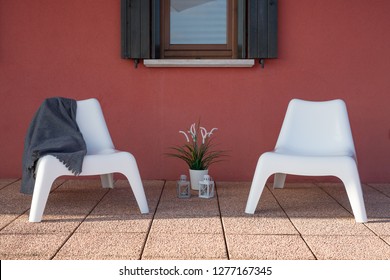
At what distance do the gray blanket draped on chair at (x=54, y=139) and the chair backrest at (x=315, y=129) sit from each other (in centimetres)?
139

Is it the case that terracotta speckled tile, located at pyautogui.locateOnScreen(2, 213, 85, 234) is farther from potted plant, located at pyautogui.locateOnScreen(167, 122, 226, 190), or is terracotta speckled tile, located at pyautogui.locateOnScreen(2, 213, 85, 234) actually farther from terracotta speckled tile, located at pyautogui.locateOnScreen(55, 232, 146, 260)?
potted plant, located at pyautogui.locateOnScreen(167, 122, 226, 190)

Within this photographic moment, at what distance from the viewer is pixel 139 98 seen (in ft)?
15.1

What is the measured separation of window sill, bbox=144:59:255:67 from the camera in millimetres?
4449

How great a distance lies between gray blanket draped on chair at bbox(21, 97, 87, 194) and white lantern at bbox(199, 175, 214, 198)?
2.95ft

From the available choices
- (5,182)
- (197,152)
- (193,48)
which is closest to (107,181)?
(197,152)

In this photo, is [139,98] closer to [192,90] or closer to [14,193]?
[192,90]

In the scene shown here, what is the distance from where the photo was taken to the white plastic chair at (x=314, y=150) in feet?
10.3

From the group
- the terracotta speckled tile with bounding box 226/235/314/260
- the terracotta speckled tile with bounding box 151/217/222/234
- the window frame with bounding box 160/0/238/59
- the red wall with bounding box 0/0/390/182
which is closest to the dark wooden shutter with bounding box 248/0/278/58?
the red wall with bounding box 0/0/390/182

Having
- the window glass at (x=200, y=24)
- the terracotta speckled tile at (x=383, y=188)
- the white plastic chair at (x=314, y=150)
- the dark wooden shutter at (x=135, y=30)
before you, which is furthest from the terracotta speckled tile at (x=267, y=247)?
the window glass at (x=200, y=24)

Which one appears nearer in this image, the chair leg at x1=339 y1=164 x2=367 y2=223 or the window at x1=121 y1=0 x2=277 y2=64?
the chair leg at x1=339 y1=164 x2=367 y2=223

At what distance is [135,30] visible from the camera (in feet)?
14.6

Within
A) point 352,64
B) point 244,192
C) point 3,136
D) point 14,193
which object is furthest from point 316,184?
point 3,136
